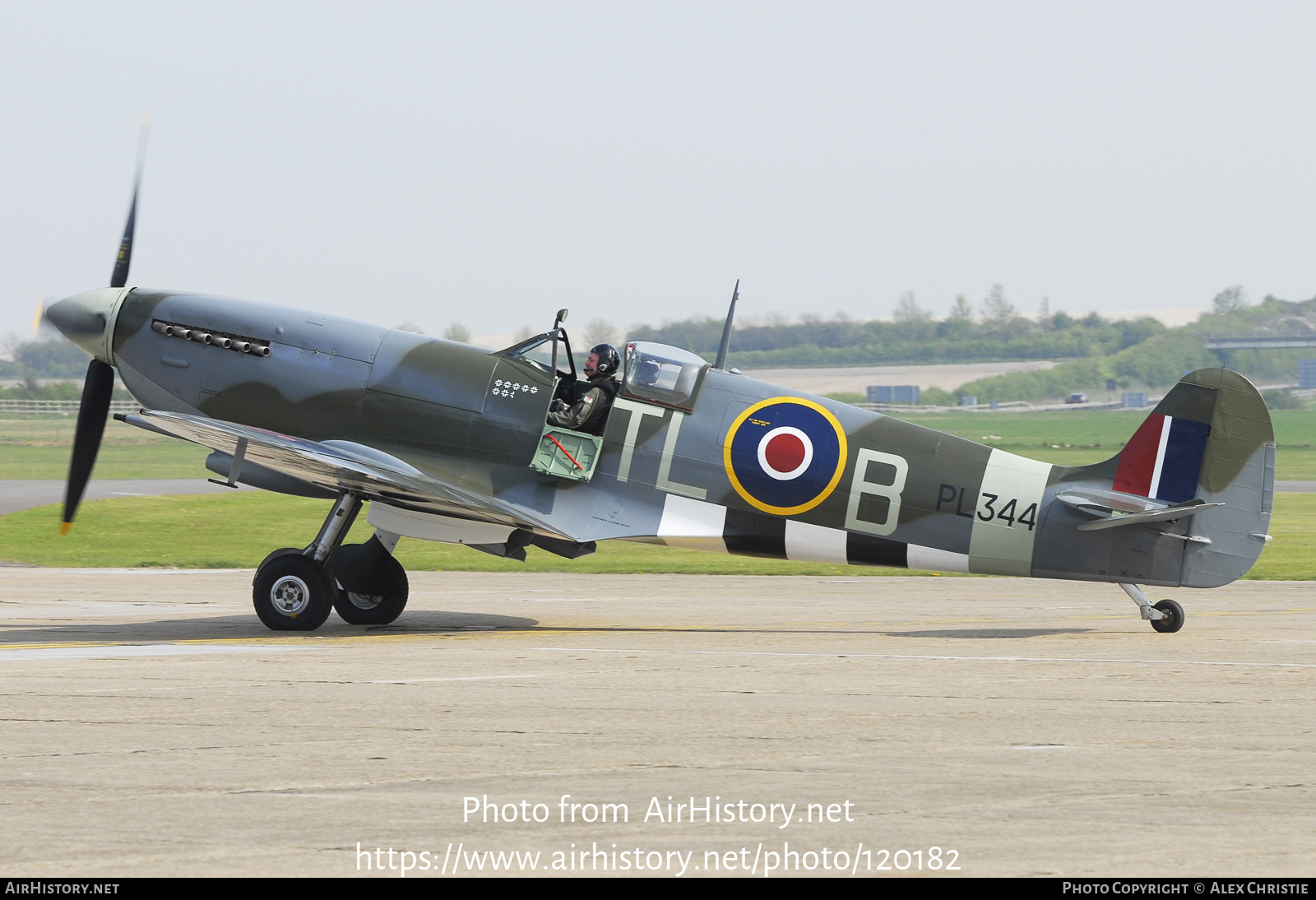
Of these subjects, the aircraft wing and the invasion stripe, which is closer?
the aircraft wing

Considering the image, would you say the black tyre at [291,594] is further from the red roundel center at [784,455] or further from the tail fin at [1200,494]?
the tail fin at [1200,494]

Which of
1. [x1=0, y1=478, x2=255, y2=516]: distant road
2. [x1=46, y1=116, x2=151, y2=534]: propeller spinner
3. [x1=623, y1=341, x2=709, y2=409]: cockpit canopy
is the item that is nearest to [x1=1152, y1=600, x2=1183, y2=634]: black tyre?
[x1=623, y1=341, x2=709, y2=409]: cockpit canopy

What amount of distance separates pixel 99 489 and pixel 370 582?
24.8 meters

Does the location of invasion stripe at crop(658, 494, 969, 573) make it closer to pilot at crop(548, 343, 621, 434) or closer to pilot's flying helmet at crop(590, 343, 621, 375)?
pilot at crop(548, 343, 621, 434)

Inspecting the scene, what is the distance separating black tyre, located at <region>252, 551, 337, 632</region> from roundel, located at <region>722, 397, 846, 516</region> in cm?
387

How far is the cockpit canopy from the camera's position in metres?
11.5

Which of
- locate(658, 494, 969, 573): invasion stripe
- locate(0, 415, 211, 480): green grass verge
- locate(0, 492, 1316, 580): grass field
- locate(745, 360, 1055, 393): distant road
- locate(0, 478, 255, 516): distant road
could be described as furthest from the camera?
locate(745, 360, 1055, 393): distant road

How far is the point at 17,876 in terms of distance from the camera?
4320mm

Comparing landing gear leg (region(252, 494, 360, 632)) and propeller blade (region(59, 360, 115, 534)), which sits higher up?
propeller blade (region(59, 360, 115, 534))

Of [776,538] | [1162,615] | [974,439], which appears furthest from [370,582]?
[974,439]

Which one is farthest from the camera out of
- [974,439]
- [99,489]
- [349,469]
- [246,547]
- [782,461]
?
[974,439]

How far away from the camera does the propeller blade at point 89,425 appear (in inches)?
478

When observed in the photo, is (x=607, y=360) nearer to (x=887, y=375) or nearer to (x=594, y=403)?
(x=594, y=403)

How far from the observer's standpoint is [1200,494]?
11039 mm
